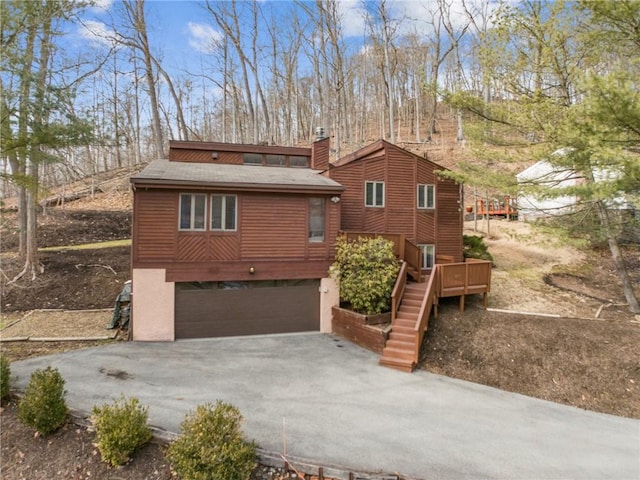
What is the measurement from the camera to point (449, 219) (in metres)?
15.1

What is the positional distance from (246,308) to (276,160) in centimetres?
757

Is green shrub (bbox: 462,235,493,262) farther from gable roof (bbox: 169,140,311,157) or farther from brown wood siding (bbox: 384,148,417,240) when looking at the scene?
gable roof (bbox: 169,140,311,157)

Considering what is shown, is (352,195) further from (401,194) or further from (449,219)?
(449,219)

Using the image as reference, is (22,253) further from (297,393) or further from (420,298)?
(420,298)

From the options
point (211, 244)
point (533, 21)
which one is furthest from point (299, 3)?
point (211, 244)

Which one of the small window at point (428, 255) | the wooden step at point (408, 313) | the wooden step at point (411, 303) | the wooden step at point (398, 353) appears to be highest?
the small window at point (428, 255)

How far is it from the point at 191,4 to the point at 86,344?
83.9ft

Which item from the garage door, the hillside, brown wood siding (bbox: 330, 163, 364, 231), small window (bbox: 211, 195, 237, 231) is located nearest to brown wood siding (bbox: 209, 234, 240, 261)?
small window (bbox: 211, 195, 237, 231)

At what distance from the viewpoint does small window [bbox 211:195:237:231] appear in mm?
11125

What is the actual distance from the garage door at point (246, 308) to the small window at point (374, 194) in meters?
4.24

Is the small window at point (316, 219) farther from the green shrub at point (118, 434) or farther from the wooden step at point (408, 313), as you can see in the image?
the green shrub at point (118, 434)

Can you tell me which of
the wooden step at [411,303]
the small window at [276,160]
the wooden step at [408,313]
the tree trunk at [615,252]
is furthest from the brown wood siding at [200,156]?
the tree trunk at [615,252]

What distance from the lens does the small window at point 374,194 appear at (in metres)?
14.0

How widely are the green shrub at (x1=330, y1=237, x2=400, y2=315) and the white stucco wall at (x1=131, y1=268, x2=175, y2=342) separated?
5.51 m
